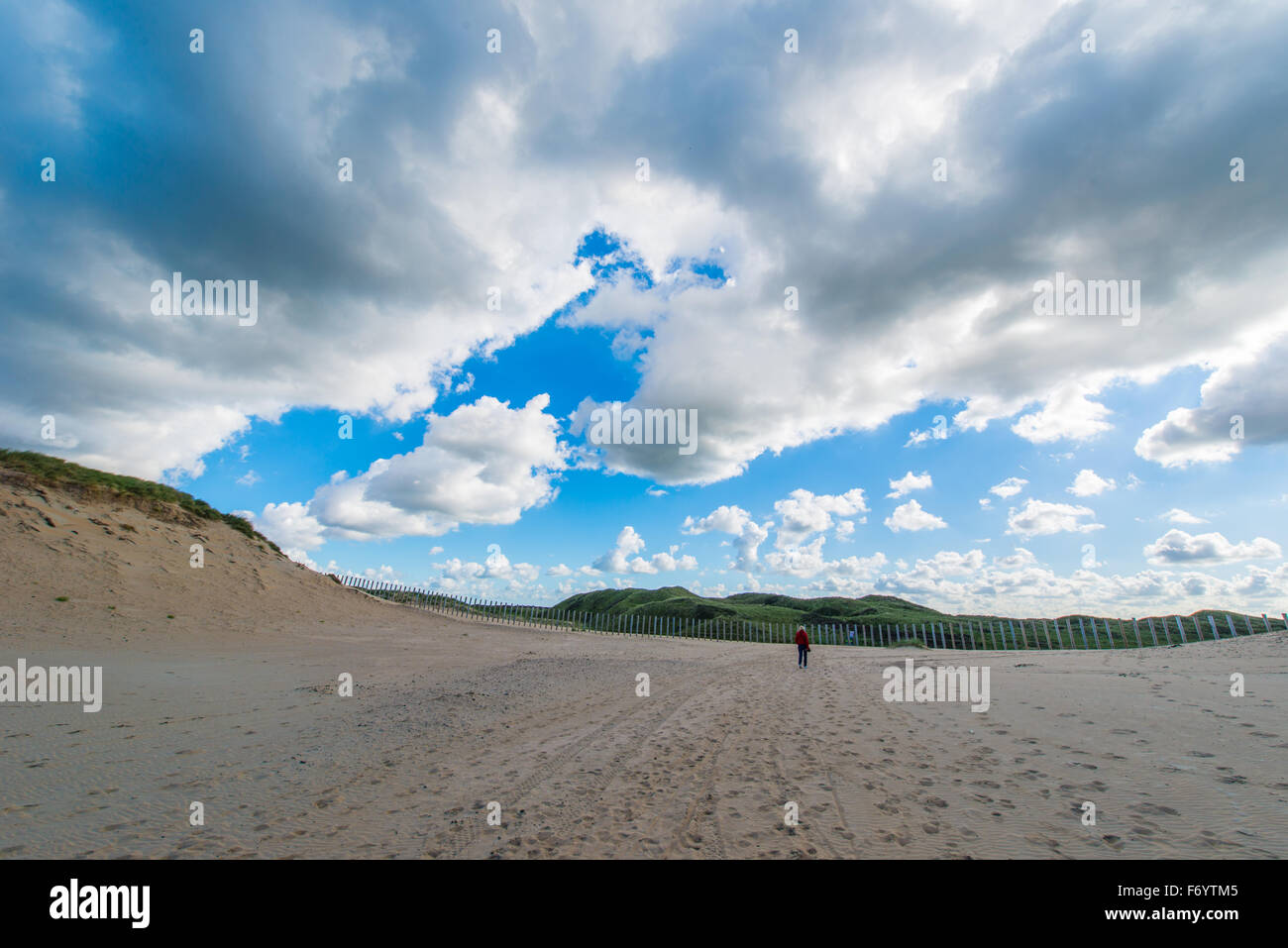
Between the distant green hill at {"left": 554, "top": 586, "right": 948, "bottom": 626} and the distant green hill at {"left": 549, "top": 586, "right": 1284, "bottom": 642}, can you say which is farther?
the distant green hill at {"left": 554, "top": 586, "right": 948, "bottom": 626}

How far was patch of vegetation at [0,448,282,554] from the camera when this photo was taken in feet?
96.5

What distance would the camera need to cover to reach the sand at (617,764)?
5.22m

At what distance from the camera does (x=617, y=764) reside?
793 centimetres

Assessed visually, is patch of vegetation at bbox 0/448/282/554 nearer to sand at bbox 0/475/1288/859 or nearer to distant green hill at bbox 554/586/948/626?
sand at bbox 0/475/1288/859

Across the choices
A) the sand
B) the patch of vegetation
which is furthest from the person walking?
the patch of vegetation

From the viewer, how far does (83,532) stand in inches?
1032

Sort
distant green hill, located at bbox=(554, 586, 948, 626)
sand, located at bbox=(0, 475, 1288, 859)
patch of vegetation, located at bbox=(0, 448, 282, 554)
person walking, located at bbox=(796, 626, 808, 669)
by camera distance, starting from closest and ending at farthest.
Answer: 1. sand, located at bbox=(0, 475, 1288, 859)
2. person walking, located at bbox=(796, 626, 808, 669)
3. patch of vegetation, located at bbox=(0, 448, 282, 554)
4. distant green hill, located at bbox=(554, 586, 948, 626)

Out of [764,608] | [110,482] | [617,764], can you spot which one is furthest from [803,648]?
[764,608]

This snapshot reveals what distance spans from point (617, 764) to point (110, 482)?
40873 mm

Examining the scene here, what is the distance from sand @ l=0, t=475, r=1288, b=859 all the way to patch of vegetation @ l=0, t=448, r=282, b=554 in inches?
656
